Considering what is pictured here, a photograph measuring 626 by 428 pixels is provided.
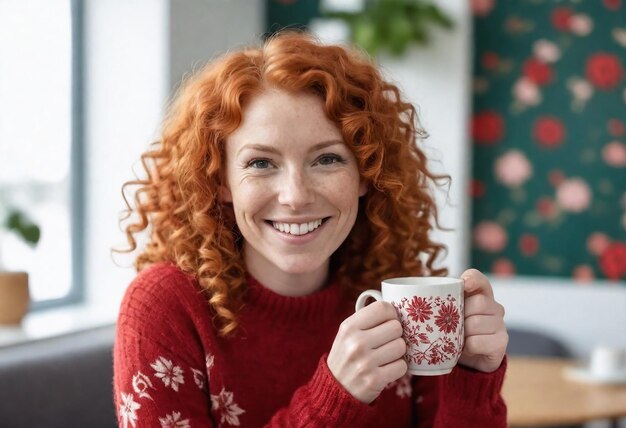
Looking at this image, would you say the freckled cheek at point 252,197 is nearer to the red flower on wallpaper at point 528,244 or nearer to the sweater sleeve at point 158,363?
the sweater sleeve at point 158,363

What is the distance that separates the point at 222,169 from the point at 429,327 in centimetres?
40

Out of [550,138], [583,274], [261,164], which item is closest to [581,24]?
[550,138]

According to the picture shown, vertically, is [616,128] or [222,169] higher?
[222,169]

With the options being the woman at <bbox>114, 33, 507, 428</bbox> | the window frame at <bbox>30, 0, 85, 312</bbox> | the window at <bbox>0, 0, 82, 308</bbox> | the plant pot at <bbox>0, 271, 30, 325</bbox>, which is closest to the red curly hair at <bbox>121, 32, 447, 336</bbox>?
the woman at <bbox>114, 33, 507, 428</bbox>

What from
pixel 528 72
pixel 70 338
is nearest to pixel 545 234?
pixel 528 72

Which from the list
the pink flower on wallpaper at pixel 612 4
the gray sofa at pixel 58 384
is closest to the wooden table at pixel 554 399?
the gray sofa at pixel 58 384

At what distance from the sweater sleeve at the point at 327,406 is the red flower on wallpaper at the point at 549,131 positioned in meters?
2.32

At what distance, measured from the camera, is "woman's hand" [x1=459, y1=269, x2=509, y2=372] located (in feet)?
3.54

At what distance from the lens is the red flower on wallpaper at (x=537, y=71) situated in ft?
10.4

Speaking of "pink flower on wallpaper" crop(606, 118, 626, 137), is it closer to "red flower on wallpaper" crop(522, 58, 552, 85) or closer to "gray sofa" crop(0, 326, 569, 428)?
"red flower on wallpaper" crop(522, 58, 552, 85)

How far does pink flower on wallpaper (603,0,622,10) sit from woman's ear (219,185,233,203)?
7.58ft

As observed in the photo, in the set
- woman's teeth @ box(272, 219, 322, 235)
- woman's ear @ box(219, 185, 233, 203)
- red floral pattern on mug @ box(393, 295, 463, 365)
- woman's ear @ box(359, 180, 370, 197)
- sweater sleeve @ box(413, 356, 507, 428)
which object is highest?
woman's ear @ box(359, 180, 370, 197)

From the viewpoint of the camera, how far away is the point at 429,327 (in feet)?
3.33

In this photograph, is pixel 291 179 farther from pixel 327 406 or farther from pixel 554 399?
pixel 554 399
